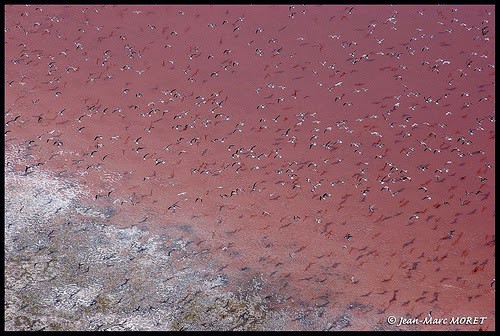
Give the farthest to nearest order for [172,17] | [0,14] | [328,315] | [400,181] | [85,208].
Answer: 1. [172,17]
2. [0,14]
3. [400,181]
4. [85,208]
5. [328,315]

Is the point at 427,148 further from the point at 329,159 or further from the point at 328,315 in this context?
the point at 328,315

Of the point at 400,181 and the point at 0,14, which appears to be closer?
the point at 400,181

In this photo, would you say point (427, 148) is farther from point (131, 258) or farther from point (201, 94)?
point (131, 258)

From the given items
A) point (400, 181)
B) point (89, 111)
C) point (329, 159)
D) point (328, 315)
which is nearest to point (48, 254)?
point (89, 111)

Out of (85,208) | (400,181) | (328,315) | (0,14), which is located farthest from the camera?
(0,14)

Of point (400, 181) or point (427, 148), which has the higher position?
point (427, 148)

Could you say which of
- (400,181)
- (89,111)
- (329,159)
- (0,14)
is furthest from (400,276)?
(0,14)

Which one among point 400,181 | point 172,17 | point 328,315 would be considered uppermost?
point 172,17
